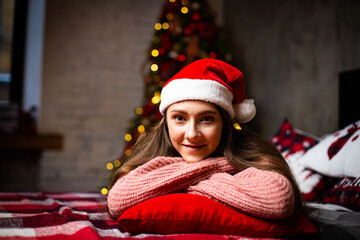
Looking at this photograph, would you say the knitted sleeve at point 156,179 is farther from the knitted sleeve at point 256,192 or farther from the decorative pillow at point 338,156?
the decorative pillow at point 338,156

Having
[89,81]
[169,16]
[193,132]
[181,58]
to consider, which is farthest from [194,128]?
[89,81]

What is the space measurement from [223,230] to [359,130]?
2.44 ft

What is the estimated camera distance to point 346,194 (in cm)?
128

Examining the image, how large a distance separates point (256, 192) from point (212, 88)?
1.11ft

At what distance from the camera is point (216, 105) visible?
115 cm

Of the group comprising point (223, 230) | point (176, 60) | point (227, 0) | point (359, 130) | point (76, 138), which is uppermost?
point (227, 0)

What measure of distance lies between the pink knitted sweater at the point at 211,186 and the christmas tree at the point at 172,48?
194 centimetres

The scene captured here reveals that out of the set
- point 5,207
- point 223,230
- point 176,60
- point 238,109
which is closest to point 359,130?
point 238,109

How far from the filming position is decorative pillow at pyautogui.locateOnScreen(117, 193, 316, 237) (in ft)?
3.09

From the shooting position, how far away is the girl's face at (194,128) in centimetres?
112

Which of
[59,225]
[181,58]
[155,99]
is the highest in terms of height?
[181,58]

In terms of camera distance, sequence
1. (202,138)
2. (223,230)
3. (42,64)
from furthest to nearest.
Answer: (42,64)
(202,138)
(223,230)

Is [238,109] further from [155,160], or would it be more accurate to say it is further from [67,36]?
[67,36]

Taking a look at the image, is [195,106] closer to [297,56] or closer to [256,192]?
[256,192]
